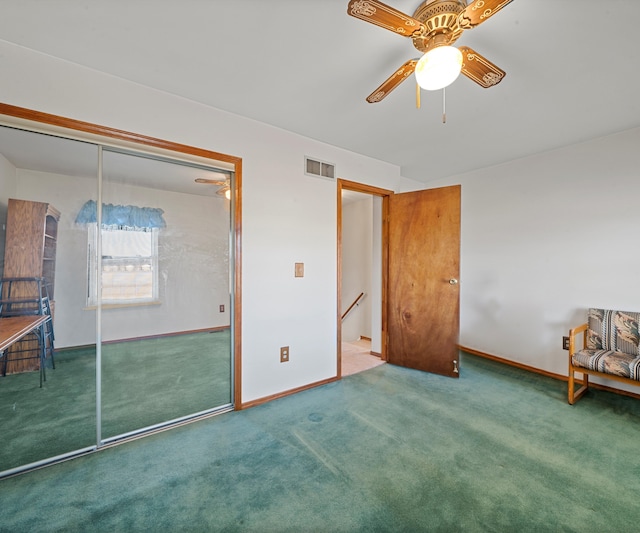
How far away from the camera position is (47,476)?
1.76 meters

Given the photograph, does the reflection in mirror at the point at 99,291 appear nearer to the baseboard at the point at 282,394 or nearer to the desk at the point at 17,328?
the desk at the point at 17,328

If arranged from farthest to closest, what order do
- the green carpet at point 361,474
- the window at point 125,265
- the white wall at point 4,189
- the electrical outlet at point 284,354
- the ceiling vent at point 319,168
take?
the ceiling vent at point 319,168, the electrical outlet at point 284,354, the window at point 125,265, the white wall at point 4,189, the green carpet at point 361,474

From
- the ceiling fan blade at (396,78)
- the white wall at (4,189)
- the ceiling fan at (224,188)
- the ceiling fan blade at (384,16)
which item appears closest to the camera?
the ceiling fan blade at (384,16)

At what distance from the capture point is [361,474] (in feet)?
5.82

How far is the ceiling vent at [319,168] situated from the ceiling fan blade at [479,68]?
1.64m

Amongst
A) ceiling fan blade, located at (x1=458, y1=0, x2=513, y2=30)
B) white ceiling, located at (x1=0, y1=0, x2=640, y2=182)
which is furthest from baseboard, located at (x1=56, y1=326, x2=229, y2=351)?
ceiling fan blade, located at (x1=458, y1=0, x2=513, y2=30)

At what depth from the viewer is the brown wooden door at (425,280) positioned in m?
3.28

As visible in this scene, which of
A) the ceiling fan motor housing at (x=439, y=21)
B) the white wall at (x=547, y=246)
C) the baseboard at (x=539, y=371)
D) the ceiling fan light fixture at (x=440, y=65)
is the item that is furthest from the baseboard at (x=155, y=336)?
the white wall at (x=547, y=246)

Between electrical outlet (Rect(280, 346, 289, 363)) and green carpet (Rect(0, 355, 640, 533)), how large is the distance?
397 mm

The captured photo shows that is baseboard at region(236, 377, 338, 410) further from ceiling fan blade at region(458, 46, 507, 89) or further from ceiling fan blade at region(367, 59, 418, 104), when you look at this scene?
ceiling fan blade at region(458, 46, 507, 89)

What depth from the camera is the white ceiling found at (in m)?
1.50

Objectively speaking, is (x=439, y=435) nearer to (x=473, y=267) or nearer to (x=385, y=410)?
(x=385, y=410)

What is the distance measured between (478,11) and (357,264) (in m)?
4.10

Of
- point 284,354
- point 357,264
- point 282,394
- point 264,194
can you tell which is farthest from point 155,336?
point 357,264
